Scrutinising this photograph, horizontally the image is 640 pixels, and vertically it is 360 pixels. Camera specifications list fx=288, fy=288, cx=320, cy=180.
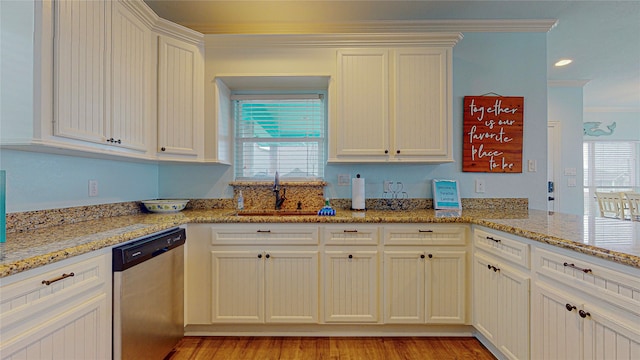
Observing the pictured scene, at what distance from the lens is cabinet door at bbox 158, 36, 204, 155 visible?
2.14 m

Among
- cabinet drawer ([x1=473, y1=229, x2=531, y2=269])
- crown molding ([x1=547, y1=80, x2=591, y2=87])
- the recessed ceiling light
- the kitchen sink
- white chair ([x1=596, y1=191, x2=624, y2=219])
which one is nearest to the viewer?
cabinet drawer ([x1=473, y1=229, x2=531, y2=269])

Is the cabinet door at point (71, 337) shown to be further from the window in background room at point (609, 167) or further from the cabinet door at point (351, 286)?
the window in background room at point (609, 167)

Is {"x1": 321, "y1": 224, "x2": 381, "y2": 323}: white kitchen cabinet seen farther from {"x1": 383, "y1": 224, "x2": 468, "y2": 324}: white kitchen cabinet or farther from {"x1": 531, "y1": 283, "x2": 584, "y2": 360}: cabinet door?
{"x1": 531, "y1": 283, "x2": 584, "y2": 360}: cabinet door

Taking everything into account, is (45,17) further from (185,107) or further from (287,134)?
(287,134)

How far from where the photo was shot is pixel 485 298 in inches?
73.2

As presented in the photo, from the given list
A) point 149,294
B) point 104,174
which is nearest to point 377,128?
point 149,294

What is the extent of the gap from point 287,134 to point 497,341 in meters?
2.20

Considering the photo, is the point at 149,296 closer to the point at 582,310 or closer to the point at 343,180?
the point at 343,180

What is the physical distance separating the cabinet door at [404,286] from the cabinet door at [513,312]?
1.56 feet

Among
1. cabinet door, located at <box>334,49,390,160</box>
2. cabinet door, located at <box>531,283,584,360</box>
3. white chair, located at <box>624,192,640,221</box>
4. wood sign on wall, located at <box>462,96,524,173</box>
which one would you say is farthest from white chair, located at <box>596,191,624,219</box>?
cabinet door, located at <box>334,49,390,160</box>

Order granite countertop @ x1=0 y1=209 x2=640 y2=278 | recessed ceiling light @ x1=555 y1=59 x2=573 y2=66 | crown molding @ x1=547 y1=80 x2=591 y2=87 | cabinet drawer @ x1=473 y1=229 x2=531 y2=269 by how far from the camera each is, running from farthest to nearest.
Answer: crown molding @ x1=547 y1=80 x2=591 y2=87, recessed ceiling light @ x1=555 y1=59 x2=573 y2=66, cabinet drawer @ x1=473 y1=229 x2=531 y2=269, granite countertop @ x1=0 y1=209 x2=640 y2=278

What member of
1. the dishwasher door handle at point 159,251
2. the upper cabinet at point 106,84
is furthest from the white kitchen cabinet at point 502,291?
the upper cabinet at point 106,84

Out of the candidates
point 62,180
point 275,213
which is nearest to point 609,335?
point 275,213

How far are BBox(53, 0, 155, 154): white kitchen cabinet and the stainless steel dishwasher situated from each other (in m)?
0.67
